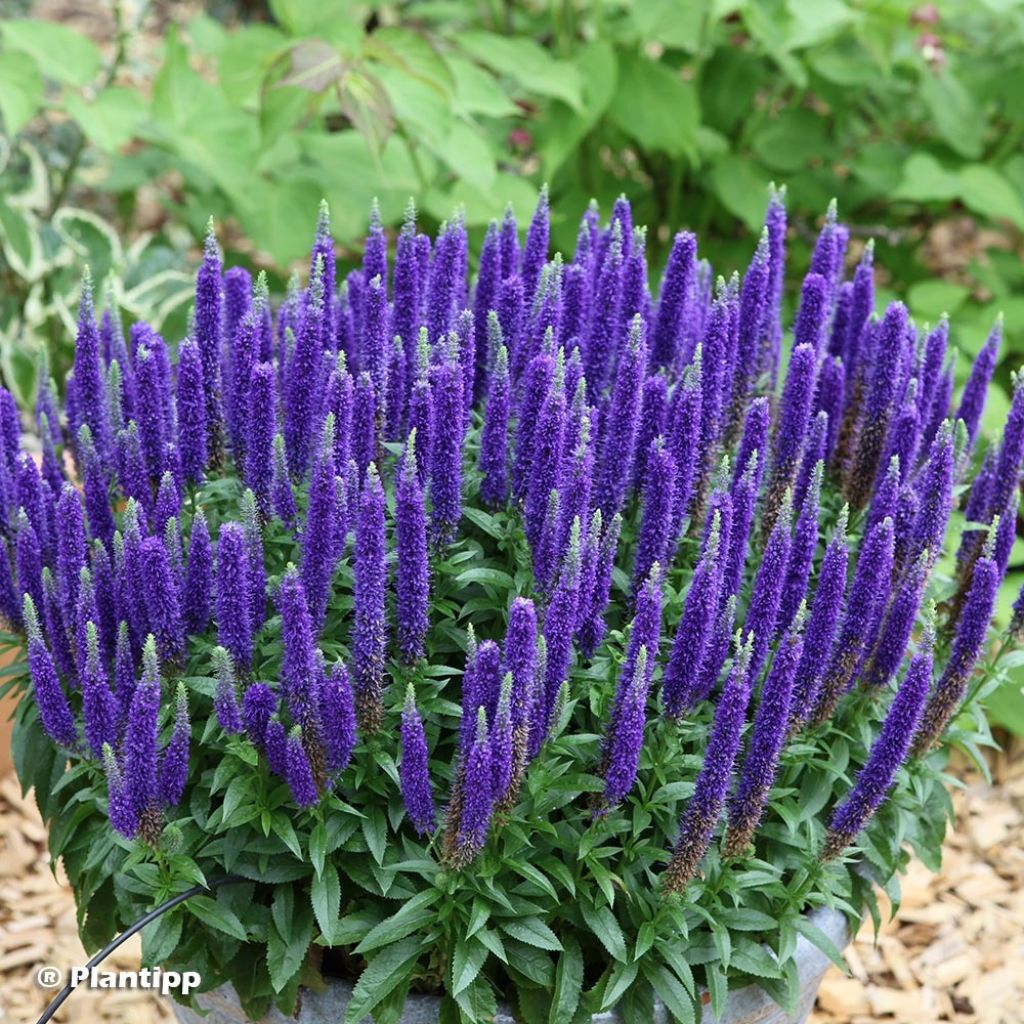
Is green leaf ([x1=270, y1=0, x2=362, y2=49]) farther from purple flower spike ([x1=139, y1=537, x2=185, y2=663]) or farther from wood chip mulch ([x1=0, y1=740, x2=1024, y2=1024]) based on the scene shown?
purple flower spike ([x1=139, y1=537, x2=185, y2=663])

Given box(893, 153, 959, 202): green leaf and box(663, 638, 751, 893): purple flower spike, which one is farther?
box(893, 153, 959, 202): green leaf

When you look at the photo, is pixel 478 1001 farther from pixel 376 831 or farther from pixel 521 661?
pixel 521 661

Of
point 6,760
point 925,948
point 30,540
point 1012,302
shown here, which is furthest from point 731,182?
point 30,540

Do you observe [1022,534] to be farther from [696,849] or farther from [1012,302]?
[696,849]

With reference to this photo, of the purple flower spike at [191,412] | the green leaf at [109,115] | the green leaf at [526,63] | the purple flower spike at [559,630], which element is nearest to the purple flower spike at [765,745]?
the purple flower spike at [559,630]

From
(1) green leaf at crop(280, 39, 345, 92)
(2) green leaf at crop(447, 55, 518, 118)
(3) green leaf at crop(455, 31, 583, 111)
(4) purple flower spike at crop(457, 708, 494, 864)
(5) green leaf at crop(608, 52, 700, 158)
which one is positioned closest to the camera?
(4) purple flower spike at crop(457, 708, 494, 864)

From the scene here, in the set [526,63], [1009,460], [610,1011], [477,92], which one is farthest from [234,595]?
[526,63]

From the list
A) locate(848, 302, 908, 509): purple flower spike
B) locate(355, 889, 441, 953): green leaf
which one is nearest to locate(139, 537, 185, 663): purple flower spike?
locate(355, 889, 441, 953): green leaf
